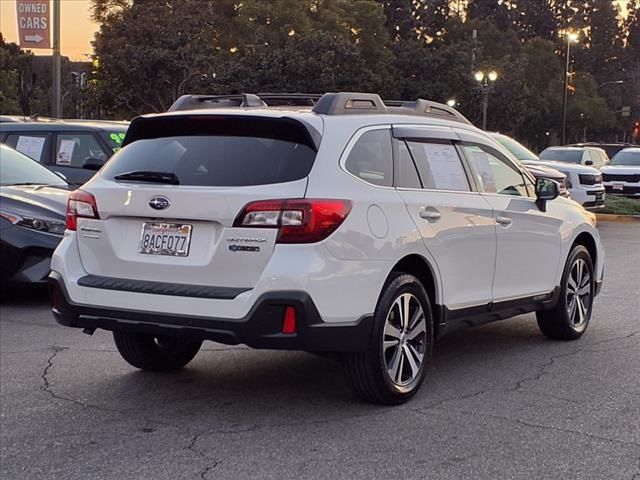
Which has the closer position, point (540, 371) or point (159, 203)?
point (159, 203)

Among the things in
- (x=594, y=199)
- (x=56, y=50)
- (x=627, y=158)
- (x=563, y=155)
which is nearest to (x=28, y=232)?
(x=594, y=199)

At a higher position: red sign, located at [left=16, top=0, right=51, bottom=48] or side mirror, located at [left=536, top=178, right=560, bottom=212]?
red sign, located at [left=16, top=0, right=51, bottom=48]

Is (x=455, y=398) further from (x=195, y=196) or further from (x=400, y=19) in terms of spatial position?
(x=400, y=19)

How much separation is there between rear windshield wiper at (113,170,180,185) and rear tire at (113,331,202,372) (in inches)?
47.4

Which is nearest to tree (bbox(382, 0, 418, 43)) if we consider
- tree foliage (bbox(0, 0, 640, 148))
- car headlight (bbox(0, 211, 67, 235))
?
tree foliage (bbox(0, 0, 640, 148))

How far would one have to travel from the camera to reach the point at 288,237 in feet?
15.2

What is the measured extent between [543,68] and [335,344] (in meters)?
69.5

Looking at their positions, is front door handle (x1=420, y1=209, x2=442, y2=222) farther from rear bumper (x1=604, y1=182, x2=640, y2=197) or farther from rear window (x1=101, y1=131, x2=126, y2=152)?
rear bumper (x1=604, y1=182, x2=640, y2=197)

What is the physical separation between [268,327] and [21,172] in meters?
6.11

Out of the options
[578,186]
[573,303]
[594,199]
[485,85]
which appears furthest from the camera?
[485,85]

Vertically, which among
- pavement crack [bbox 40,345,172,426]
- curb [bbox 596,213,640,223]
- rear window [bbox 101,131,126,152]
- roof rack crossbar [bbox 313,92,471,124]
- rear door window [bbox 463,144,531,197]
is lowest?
curb [bbox 596,213,640,223]

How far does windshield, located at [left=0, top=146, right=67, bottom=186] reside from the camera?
31.6 feet

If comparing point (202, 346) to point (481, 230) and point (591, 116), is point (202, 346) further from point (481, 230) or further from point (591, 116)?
point (591, 116)

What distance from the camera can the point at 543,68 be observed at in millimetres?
70562
